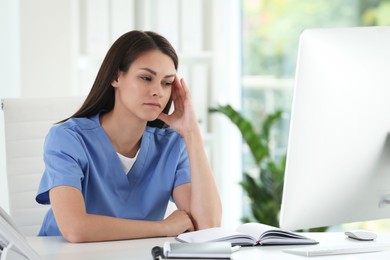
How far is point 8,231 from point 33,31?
2280 mm

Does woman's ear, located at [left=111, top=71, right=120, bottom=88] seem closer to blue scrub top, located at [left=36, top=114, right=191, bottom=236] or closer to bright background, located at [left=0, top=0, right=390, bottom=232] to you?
blue scrub top, located at [left=36, top=114, right=191, bottom=236]

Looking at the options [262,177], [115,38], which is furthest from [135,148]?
[262,177]

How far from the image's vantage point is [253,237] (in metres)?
1.90

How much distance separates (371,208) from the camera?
1.78 metres

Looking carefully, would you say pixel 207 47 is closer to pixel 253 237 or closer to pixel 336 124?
pixel 253 237

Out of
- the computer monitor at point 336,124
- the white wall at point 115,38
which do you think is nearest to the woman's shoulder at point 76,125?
the computer monitor at point 336,124

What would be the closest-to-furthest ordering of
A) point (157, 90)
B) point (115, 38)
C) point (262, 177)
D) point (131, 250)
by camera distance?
point (131, 250)
point (157, 90)
point (115, 38)
point (262, 177)

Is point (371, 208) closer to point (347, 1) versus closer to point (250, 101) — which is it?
point (347, 1)

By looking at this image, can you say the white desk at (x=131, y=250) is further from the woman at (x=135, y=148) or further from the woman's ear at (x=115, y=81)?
the woman's ear at (x=115, y=81)

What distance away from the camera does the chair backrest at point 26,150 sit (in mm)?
2457

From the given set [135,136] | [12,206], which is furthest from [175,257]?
[12,206]

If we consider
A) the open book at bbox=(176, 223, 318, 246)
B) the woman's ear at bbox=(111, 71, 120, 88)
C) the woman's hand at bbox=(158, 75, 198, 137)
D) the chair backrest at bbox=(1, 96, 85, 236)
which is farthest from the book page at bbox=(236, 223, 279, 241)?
the chair backrest at bbox=(1, 96, 85, 236)

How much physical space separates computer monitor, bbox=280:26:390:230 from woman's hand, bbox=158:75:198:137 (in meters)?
0.76

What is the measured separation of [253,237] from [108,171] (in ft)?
1.88
